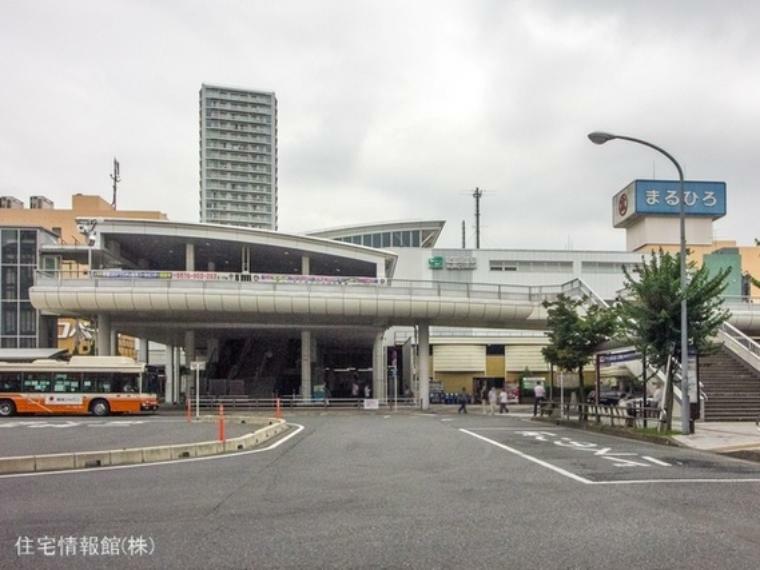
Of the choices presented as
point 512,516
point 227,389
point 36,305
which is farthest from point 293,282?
point 512,516

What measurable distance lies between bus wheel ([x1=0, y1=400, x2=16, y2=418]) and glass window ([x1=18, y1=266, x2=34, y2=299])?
2706 cm

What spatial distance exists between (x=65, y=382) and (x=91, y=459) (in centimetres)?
2401

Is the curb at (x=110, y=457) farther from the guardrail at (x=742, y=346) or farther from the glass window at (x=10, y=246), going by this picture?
the glass window at (x=10, y=246)

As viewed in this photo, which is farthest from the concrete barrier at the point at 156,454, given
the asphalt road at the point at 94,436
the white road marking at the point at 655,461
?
the white road marking at the point at 655,461

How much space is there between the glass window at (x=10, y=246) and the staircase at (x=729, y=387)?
52315 mm

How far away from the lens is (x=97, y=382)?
37.1m

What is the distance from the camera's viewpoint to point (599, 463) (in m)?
14.9

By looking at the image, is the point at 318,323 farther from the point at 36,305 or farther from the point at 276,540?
the point at 276,540

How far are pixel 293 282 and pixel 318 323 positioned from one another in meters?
6.42

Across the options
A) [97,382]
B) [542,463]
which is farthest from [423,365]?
[542,463]

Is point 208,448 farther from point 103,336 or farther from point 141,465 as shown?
point 103,336

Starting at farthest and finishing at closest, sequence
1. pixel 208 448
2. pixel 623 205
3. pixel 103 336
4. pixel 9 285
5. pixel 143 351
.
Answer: pixel 623 205, pixel 143 351, pixel 9 285, pixel 103 336, pixel 208 448

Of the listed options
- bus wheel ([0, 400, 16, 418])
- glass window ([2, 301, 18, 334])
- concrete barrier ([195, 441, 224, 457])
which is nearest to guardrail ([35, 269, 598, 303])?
bus wheel ([0, 400, 16, 418])

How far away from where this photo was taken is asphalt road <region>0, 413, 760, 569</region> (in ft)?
23.2
